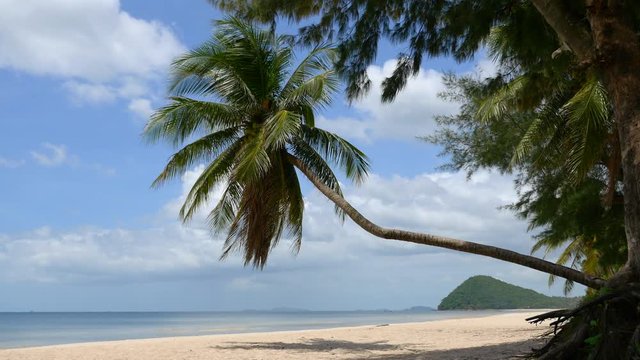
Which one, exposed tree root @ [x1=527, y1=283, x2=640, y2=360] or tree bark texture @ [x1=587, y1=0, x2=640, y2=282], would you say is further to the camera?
tree bark texture @ [x1=587, y1=0, x2=640, y2=282]

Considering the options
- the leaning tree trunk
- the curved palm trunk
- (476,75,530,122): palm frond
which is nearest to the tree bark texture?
the leaning tree trunk

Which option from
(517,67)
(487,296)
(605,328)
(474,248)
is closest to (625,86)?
(605,328)

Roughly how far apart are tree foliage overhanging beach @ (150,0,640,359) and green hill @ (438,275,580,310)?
105585 mm

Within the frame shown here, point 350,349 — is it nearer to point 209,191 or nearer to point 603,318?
point 209,191

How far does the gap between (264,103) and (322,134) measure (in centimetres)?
141

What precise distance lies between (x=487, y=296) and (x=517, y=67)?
115 metres

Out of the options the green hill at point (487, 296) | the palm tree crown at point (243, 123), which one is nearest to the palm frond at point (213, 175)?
the palm tree crown at point (243, 123)

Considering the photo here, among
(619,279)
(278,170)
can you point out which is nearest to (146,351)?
(278,170)

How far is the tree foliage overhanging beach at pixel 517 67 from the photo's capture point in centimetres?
589

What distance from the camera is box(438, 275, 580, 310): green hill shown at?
→ 11466cm

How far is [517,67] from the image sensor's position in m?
10.1

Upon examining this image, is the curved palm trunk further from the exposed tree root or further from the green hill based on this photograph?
the green hill

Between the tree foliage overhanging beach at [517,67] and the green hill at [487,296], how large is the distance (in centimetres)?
10559

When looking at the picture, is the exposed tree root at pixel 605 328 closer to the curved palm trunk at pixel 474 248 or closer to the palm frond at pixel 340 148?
the curved palm trunk at pixel 474 248
